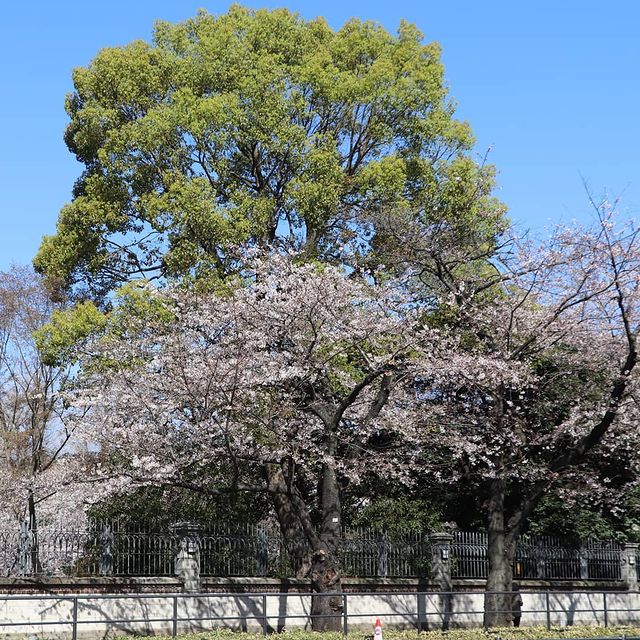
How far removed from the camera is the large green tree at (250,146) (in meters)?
26.3

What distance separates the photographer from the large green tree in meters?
26.3

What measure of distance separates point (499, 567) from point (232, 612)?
6.42 m

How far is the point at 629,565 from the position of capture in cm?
3142

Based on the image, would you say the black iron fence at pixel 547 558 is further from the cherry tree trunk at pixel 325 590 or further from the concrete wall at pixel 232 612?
the cherry tree trunk at pixel 325 590

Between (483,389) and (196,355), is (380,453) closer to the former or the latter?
(483,389)

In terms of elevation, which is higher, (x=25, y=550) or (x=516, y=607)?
(x=25, y=550)

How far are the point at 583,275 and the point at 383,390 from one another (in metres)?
5.62

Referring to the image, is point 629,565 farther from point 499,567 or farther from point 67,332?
point 67,332

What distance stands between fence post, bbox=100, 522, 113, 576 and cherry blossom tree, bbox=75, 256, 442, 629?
1318 millimetres

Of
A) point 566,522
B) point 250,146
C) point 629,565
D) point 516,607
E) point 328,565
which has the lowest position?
point 516,607

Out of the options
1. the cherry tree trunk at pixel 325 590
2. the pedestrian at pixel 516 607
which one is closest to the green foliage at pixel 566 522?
the pedestrian at pixel 516 607

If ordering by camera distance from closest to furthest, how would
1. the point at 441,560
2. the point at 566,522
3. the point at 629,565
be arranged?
the point at 441,560, the point at 629,565, the point at 566,522

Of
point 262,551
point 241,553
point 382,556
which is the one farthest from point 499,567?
point 241,553

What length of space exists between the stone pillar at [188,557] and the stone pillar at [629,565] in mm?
15747
